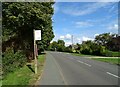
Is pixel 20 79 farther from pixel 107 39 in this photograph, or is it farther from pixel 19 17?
pixel 107 39

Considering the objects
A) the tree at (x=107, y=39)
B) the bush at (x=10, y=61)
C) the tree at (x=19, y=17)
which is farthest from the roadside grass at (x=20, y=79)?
the tree at (x=107, y=39)

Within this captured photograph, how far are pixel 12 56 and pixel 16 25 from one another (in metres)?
5.39

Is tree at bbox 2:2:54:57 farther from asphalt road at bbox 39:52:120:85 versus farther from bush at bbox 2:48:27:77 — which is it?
asphalt road at bbox 39:52:120:85

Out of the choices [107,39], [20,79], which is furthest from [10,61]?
[107,39]

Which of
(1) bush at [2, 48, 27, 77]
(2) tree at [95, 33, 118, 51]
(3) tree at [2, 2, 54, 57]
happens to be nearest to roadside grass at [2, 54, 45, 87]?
(1) bush at [2, 48, 27, 77]

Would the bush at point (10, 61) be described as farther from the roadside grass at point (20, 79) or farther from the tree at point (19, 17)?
the tree at point (19, 17)

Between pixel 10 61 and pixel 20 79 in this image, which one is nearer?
pixel 20 79

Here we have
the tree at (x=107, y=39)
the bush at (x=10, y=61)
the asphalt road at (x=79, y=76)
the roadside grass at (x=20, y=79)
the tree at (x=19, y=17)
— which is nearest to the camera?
the roadside grass at (x=20, y=79)

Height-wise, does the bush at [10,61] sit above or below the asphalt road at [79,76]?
above

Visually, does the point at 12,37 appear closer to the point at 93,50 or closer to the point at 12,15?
the point at 12,15

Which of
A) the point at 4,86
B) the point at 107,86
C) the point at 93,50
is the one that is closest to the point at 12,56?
the point at 4,86

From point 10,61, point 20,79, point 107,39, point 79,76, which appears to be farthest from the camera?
point 107,39

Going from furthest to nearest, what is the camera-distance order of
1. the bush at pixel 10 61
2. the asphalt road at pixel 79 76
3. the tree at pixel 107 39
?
the tree at pixel 107 39, the bush at pixel 10 61, the asphalt road at pixel 79 76

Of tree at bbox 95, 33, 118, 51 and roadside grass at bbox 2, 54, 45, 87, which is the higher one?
A: tree at bbox 95, 33, 118, 51
